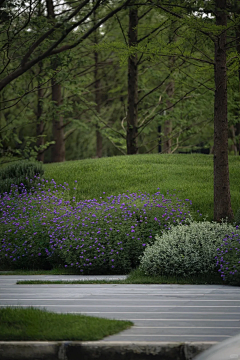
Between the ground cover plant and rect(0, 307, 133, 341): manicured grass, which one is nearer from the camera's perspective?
rect(0, 307, 133, 341): manicured grass

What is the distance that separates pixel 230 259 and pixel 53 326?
156 inches

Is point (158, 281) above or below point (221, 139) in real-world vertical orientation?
below

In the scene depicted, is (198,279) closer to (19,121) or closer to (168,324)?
(168,324)

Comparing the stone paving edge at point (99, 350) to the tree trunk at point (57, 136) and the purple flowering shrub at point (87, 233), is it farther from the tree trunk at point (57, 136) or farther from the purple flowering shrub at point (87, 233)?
the tree trunk at point (57, 136)

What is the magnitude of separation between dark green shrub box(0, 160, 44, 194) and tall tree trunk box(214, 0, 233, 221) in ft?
18.1

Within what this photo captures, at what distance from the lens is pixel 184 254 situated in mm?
8719

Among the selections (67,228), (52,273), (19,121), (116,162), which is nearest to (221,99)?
(67,228)

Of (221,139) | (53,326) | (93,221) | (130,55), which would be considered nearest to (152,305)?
(53,326)

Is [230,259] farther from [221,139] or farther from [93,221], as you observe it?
[221,139]

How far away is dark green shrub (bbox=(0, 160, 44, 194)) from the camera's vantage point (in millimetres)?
14688

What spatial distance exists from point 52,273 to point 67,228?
116 cm

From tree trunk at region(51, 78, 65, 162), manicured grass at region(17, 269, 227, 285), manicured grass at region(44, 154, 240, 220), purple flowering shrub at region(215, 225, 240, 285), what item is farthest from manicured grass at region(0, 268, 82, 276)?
tree trunk at region(51, 78, 65, 162)

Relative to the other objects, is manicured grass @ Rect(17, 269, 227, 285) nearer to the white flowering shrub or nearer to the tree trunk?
the white flowering shrub

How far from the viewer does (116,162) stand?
17750mm
